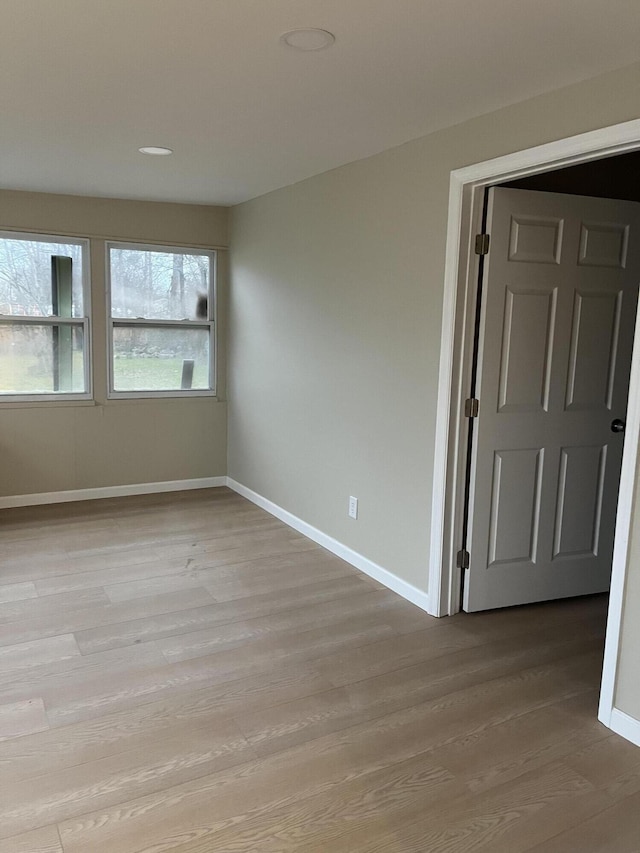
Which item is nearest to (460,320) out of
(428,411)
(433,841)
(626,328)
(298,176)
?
(428,411)

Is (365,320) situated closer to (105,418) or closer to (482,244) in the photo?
(482,244)

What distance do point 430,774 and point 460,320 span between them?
192 cm

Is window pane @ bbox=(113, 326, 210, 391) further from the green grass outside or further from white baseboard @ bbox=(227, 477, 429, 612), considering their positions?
white baseboard @ bbox=(227, 477, 429, 612)

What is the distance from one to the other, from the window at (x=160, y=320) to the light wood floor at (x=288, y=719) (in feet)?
6.47

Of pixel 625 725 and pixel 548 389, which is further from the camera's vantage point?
pixel 548 389

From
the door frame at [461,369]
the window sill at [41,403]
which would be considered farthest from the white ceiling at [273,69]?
the window sill at [41,403]

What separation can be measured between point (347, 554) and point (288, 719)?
5.50 feet

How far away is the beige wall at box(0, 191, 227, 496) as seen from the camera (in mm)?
5047

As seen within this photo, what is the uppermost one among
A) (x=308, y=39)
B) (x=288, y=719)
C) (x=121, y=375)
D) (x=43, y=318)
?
(x=308, y=39)

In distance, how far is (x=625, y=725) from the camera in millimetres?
2416

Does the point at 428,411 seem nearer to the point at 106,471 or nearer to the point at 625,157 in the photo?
the point at 625,157

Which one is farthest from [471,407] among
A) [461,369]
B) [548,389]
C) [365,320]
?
[365,320]

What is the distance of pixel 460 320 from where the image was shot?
3156 millimetres

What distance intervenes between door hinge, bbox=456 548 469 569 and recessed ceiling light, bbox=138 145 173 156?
104 inches
